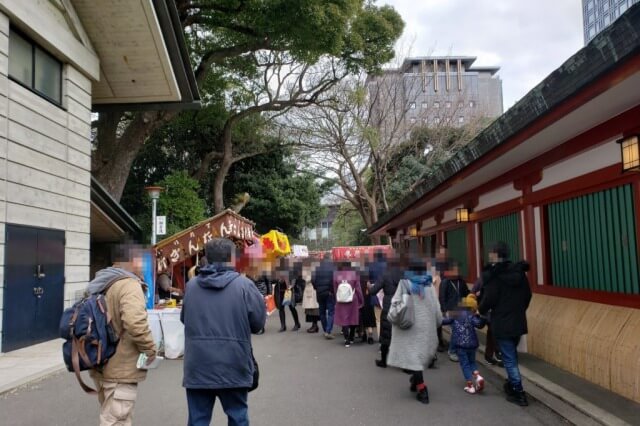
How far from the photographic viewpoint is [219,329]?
129 inches

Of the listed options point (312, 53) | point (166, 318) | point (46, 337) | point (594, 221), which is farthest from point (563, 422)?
point (312, 53)

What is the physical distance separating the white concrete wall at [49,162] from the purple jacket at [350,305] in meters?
5.45

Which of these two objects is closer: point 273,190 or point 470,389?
point 470,389

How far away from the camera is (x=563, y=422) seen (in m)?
4.64

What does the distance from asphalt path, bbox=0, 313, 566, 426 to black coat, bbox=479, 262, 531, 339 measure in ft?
2.70

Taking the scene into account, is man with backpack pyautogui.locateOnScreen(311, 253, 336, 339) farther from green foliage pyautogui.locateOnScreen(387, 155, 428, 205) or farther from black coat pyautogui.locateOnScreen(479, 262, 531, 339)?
green foliage pyautogui.locateOnScreen(387, 155, 428, 205)

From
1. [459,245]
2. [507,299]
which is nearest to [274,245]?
[459,245]

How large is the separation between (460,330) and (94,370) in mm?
3828

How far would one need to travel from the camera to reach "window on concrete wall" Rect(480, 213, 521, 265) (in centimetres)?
877

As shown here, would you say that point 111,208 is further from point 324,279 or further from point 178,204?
point 324,279

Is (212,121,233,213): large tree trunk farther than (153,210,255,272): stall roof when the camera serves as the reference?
Yes

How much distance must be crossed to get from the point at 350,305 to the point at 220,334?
6.18m

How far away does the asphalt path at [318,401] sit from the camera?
4.91 metres

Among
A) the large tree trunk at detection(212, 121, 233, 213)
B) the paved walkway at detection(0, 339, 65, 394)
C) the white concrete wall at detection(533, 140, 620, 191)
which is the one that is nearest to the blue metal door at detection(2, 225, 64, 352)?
the paved walkway at detection(0, 339, 65, 394)
